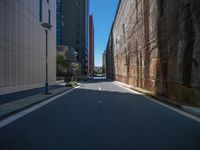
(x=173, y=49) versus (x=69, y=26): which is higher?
(x=69, y=26)

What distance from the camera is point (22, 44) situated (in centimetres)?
2831

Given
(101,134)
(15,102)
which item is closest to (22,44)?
(15,102)

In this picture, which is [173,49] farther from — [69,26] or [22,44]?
[69,26]

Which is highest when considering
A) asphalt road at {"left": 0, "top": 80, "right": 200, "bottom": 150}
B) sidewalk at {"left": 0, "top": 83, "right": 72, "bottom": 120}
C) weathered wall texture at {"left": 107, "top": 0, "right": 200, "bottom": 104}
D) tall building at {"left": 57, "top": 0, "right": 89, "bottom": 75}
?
tall building at {"left": 57, "top": 0, "right": 89, "bottom": 75}

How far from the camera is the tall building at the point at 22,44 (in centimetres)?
2334

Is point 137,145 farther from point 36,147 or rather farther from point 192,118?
point 192,118

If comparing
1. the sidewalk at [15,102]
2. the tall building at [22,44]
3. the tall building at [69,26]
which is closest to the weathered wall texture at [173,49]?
the sidewalk at [15,102]

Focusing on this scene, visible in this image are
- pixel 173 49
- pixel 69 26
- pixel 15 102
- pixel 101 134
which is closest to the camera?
pixel 101 134

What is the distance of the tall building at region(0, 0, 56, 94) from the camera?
919 inches

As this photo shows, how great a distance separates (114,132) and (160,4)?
16.9 meters

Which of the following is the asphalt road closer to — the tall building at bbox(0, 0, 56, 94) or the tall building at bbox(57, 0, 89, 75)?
the tall building at bbox(0, 0, 56, 94)

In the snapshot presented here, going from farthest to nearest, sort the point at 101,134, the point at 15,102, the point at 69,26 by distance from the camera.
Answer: the point at 69,26 → the point at 15,102 → the point at 101,134

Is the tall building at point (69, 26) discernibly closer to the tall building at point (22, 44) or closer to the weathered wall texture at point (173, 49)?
the tall building at point (22, 44)

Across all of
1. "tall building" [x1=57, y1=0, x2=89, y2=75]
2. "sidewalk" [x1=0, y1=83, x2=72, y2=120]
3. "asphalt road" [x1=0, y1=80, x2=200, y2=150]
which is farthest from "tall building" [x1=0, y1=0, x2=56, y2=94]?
"tall building" [x1=57, y1=0, x2=89, y2=75]
